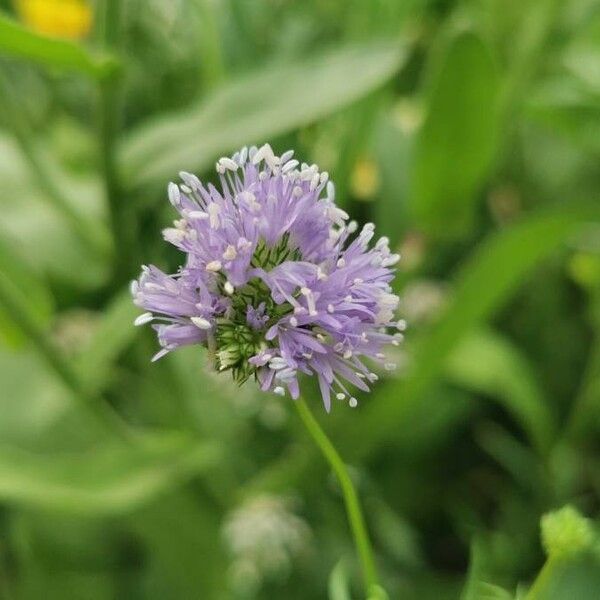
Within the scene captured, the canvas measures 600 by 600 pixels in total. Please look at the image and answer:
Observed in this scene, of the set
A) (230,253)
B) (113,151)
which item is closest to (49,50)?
(113,151)

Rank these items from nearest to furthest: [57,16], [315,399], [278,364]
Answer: [278,364] < [315,399] < [57,16]

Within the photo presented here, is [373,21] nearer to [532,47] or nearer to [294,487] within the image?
[532,47]

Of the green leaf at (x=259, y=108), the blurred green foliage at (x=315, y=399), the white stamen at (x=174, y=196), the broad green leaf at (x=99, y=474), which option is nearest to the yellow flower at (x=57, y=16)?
the blurred green foliage at (x=315, y=399)

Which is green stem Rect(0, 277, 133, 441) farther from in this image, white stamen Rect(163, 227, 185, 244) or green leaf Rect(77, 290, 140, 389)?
white stamen Rect(163, 227, 185, 244)

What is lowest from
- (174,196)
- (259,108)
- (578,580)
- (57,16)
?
(578,580)

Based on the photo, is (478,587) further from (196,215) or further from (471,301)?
(471,301)

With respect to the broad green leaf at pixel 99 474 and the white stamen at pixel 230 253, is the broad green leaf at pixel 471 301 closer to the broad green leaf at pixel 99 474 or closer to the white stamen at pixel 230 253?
the broad green leaf at pixel 99 474
